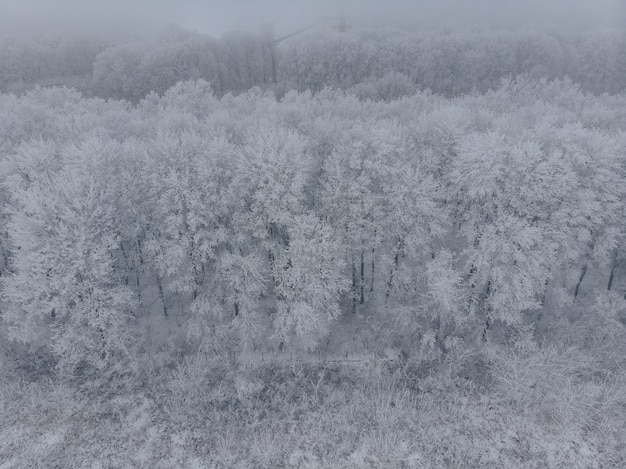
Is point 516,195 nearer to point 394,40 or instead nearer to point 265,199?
point 265,199

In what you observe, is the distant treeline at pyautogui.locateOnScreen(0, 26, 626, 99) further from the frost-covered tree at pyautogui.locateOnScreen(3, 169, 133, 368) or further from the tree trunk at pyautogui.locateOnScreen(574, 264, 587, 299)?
the frost-covered tree at pyautogui.locateOnScreen(3, 169, 133, 368)

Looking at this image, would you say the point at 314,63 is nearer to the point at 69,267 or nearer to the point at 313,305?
the point at 313,305

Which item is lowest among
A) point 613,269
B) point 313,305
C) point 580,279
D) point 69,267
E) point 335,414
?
point 335,414

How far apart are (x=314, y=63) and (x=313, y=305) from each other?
250ft

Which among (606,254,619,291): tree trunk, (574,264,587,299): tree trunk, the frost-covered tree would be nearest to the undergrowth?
the frost-covered tree

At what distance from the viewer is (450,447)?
24.3m

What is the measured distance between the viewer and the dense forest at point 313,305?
80.6 ft

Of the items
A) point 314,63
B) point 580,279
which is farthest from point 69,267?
point 314,63

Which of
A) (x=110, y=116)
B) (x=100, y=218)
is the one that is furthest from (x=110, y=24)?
(x=100, y=218)

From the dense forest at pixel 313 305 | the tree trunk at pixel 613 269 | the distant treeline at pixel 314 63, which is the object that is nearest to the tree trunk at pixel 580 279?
the dense forest at pixel 313 305

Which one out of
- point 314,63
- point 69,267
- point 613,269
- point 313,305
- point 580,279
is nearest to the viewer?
point 69,267

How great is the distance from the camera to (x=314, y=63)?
3585 inches

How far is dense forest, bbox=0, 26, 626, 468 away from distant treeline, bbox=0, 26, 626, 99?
51.9m

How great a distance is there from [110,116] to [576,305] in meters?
49.6
